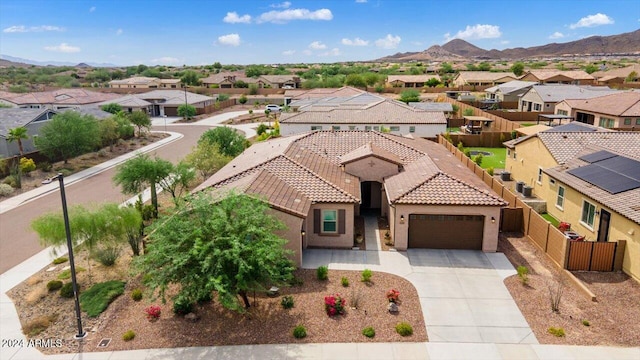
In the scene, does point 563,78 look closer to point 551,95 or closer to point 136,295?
point 551,95

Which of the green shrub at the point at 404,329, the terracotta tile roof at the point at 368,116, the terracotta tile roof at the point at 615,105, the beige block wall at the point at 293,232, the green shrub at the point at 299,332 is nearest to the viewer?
the green shrub at the point at 299,332

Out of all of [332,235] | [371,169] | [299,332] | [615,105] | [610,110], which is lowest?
[299,332]

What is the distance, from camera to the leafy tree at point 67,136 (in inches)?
1563

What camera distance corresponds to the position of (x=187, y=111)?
2899 inches

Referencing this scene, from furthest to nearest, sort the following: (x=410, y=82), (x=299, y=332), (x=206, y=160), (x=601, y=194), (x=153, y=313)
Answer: (x=410, y=82) < (x=206, y=160) < (x=601, y=194) < (x=153, y=313) < (x=299, y=332)

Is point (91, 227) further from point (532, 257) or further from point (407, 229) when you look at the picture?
point (532, 257)

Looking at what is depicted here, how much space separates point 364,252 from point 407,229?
232cm

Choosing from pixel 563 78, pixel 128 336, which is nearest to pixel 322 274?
pixel 128 336

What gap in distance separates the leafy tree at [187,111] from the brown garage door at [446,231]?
5881 centimetres

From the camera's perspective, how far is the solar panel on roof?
81.6 feet

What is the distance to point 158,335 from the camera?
15.1 m

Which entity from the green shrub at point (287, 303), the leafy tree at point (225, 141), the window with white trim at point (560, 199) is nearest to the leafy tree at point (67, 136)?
the leafy tree at point (225, 141)

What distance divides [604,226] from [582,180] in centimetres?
343

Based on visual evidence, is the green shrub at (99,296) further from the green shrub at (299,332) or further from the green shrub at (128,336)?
the green shrub at (299,332)
